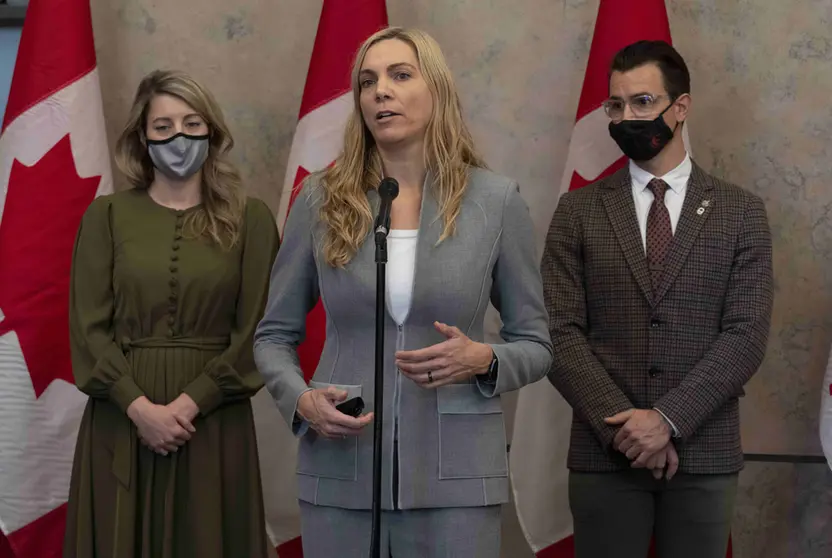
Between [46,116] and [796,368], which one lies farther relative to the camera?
[796,368]

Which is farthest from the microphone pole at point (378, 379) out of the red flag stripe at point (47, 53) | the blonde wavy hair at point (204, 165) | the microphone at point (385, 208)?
the red flag stripe at point (47, 53)

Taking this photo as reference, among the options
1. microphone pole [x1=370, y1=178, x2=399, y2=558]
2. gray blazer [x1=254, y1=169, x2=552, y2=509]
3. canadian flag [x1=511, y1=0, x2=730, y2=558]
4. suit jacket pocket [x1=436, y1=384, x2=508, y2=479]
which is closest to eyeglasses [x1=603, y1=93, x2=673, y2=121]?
canadian flag [x1=511, y1=0, x2=730, y2=558]

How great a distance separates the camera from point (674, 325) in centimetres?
267

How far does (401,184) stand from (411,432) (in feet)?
1.57

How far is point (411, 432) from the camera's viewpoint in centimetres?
188

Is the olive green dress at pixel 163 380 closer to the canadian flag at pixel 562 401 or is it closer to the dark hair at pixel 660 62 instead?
the canadian flag at pixel 562 401

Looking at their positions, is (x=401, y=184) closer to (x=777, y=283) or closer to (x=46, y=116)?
(x=46, y=116)

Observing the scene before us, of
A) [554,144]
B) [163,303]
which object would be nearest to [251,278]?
[163,303]

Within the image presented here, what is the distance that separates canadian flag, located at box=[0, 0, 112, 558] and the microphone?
5.74ft

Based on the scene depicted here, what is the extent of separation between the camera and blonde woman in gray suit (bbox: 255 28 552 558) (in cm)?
187

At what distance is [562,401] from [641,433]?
0.82 metres

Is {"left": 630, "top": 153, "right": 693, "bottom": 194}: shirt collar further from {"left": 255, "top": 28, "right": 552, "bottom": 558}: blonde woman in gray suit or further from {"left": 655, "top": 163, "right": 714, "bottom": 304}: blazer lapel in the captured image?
{"left": 255, "top": 28, "right": 552, "bottom": 558}: blonde woman in gray suit

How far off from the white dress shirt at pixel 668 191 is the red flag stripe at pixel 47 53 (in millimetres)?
1780

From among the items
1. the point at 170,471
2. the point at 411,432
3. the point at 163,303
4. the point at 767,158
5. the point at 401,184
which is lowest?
the point at 170,471
